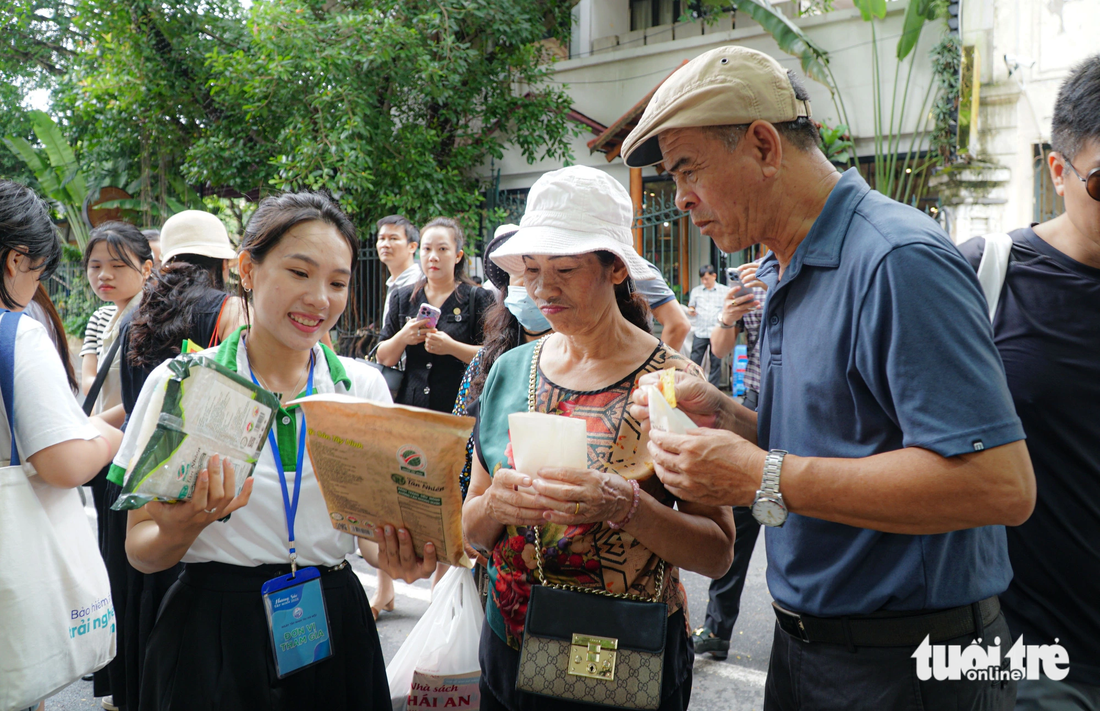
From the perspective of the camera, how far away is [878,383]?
1.42 m

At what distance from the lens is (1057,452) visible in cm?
186

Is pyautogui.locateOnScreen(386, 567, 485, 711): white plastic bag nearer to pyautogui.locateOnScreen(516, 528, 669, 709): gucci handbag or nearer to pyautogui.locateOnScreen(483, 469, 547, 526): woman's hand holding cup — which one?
pyautogui.locateOnScreen(516, 528, 669, 709): gucci handbag

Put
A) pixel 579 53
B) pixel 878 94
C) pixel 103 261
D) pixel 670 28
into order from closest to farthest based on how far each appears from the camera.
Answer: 1. pixel 103 261
2. pixel 878 94
3. pixel 670 28
4. pixel 579 53

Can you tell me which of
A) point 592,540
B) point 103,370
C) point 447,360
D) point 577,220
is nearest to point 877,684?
point 592,540

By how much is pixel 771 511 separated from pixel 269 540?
4.12ft

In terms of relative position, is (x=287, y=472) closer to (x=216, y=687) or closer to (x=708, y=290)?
(x=216, y=687)

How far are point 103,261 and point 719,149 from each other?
3664 millimetres

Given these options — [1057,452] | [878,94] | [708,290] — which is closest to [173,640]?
[1057,452]

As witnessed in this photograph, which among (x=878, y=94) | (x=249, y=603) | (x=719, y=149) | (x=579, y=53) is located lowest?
(x=249, y=603)

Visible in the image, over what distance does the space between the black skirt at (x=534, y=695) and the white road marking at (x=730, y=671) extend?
194cm

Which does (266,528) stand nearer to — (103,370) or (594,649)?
(594,649)

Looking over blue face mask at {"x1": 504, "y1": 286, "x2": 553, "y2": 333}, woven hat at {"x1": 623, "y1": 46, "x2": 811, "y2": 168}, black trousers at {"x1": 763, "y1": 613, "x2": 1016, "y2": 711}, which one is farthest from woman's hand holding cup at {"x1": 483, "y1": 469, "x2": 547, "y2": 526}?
A: blue face mask at {"x1": 504, "y1": 286, "x2": 553, "y2": 333}

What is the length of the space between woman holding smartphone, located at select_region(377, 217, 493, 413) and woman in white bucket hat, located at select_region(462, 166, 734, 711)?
7.91 ft

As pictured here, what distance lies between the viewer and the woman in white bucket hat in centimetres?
179
